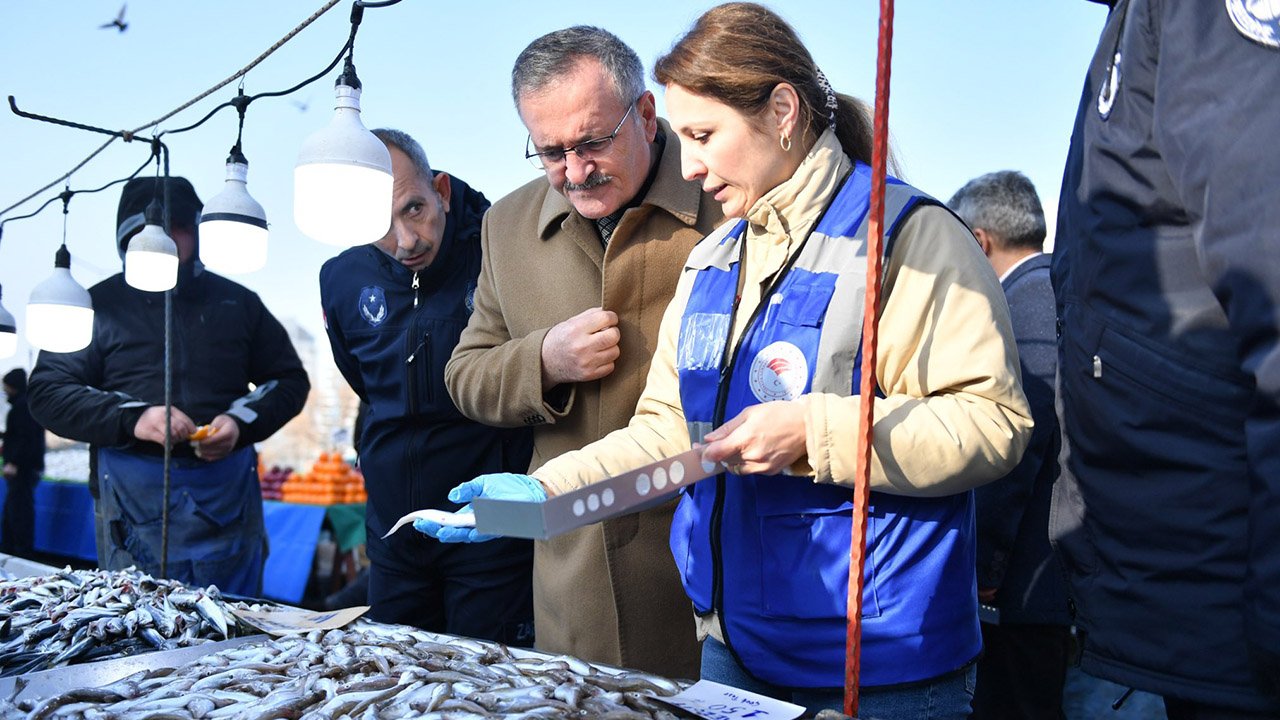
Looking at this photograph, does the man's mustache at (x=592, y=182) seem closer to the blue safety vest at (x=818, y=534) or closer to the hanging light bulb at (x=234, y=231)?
the blue safety vest at (x=818, y=534)

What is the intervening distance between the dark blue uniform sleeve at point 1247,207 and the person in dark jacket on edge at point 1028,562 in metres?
1.75

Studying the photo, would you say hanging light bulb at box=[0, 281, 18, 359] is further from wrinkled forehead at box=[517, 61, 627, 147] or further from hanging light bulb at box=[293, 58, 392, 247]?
wrinkled forehead at box=[517, 61, 627, 147]

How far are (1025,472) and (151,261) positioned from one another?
2.93m

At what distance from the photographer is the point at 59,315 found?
370 cm

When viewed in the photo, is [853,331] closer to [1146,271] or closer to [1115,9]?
[1146,271]

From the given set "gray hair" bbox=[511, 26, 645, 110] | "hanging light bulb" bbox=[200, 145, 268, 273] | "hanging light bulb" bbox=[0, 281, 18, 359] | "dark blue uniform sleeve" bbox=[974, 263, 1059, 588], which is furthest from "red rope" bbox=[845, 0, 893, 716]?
"hanging light bulb" bbox=[0, 281, 18, 359]

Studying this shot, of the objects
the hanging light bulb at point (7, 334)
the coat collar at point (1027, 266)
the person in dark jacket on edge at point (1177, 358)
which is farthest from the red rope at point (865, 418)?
the hanging light bulb at point (7, 334)

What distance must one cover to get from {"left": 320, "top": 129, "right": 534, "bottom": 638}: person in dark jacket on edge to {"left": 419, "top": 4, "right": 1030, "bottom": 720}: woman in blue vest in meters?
1.26

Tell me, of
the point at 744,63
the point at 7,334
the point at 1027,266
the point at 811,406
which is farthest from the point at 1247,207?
the point at 7,334

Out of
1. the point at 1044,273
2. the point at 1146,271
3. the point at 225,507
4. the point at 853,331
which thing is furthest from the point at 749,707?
the point at 225,507

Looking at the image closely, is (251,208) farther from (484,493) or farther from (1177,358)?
(1177,358)

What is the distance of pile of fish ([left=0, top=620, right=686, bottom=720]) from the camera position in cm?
144

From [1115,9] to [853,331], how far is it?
626mm

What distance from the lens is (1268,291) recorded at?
112 cm
